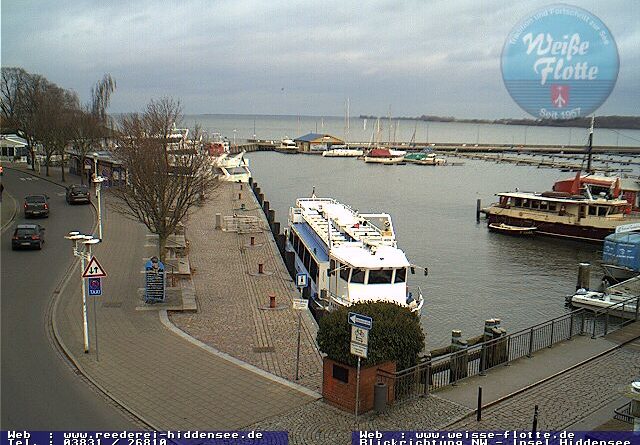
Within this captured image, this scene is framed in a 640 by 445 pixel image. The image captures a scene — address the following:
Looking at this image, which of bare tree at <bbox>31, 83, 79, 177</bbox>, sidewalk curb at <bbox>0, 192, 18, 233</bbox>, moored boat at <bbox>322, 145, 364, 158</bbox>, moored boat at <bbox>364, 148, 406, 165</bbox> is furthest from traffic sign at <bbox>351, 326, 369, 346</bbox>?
moored boat at <bbox>322, 145, 364, 158</bbox>

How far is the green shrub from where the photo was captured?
13.7 meters

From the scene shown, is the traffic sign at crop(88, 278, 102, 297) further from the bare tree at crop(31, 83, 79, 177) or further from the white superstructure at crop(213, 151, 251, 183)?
the white superstructure at crop(213, 151, 251, 183)

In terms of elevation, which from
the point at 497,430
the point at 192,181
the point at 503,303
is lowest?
the point at 503,303

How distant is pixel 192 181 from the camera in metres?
29.1

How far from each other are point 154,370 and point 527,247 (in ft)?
129

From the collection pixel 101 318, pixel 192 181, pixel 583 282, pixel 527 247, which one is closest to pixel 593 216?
pixel 527 247

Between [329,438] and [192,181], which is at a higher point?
[192,181]

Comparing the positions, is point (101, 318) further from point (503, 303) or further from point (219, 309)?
point (503, 303)

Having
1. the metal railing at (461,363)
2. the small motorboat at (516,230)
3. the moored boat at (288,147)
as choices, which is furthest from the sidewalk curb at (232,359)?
the moored boat at (288,147)

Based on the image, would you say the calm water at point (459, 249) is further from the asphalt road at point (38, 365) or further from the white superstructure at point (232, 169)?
the asphalt road at point (38, 365)

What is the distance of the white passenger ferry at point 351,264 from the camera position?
2203cm

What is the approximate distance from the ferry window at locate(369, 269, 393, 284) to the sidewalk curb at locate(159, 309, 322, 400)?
6656mm

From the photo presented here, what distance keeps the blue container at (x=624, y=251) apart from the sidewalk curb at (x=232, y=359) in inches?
996

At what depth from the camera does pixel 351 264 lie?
21953 millimetres
